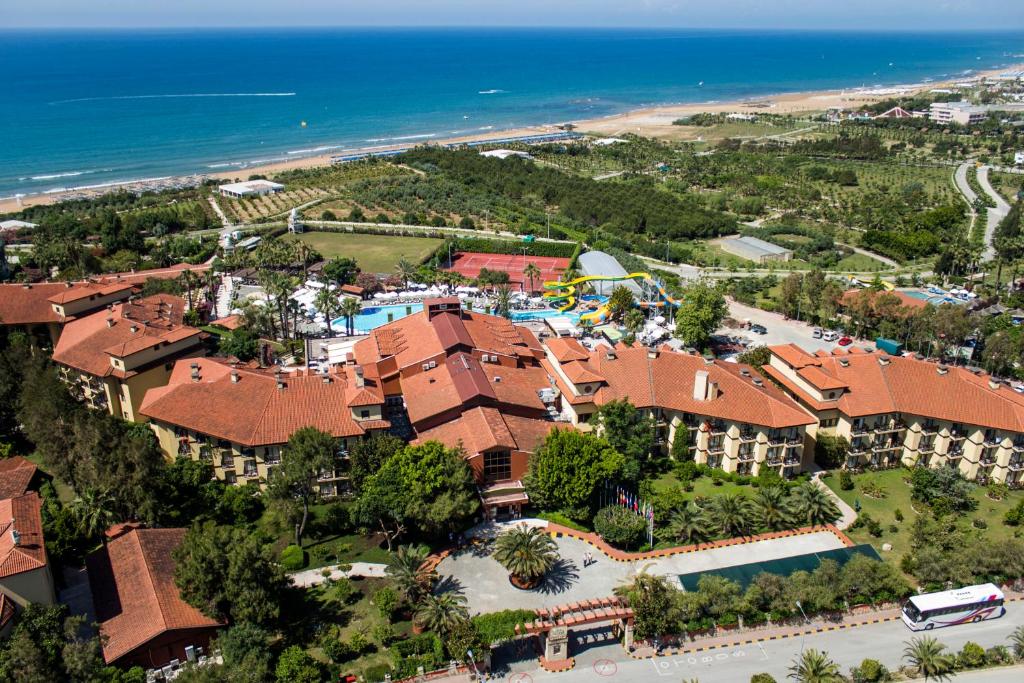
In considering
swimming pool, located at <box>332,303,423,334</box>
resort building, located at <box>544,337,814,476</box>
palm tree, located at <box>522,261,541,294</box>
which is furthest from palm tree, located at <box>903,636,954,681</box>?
palm tree, located at <box>522,261,541,294</box>

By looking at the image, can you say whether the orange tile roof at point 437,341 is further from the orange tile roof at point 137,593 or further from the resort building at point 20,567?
the resort building at point 20,567

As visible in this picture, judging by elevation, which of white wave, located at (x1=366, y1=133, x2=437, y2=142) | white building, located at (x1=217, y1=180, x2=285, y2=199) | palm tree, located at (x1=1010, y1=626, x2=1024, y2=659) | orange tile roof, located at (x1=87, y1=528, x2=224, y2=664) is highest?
white wave, located at (x1=366, y1=133, x2=437, y2=142)

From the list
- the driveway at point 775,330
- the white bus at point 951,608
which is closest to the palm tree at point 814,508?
the white bus at point 951,608

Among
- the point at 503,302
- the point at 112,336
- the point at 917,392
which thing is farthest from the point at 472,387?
the point at 917,392

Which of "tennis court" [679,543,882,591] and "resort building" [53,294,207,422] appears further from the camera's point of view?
"resort building" [53,294,207,422]

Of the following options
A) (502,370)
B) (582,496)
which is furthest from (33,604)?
(502,370)

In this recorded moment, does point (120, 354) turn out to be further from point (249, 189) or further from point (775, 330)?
point (249, 189)

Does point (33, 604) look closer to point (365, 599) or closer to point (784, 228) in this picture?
point (365, 599)

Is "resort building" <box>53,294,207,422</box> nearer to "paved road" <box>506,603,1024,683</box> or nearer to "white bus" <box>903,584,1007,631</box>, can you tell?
"paved road" <box>506,603,1024,683</box>
